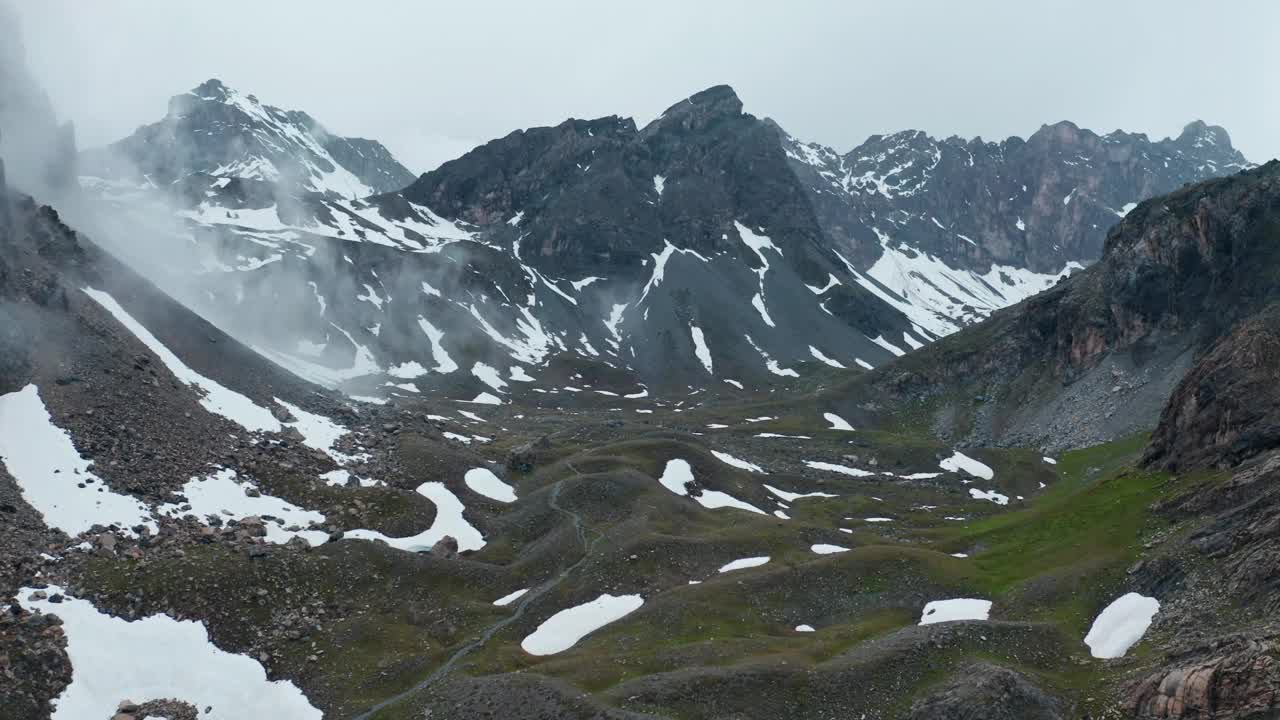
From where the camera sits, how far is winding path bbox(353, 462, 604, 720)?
135 feet

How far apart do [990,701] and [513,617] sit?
2828 cm

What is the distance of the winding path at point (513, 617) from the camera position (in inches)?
1617

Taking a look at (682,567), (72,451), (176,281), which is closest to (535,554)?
(682,567)

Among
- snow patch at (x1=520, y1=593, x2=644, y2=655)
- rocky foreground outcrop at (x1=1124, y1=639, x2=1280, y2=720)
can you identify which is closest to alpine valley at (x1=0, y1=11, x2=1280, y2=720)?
rocky foreground outcrop at (x1=1124, y1=639, x2=1280, y2=720)

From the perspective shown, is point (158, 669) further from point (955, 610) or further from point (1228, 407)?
point (1228, 407)

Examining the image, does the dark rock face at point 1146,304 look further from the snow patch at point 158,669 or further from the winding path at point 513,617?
the snow patch at point 158,669

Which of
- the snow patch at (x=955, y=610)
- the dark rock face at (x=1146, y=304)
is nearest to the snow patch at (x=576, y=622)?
the snow patch at (x=955, y=610)

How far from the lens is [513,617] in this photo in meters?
50.7

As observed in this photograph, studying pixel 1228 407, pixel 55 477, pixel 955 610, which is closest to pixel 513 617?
pixel 955 610

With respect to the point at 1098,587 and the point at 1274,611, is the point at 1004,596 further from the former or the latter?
the point at 1274,611

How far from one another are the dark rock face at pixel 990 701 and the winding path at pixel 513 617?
944 inches

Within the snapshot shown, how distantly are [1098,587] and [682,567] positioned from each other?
83.0ft

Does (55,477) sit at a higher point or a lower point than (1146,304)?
higher

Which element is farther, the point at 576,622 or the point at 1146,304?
the point at 1146,304
